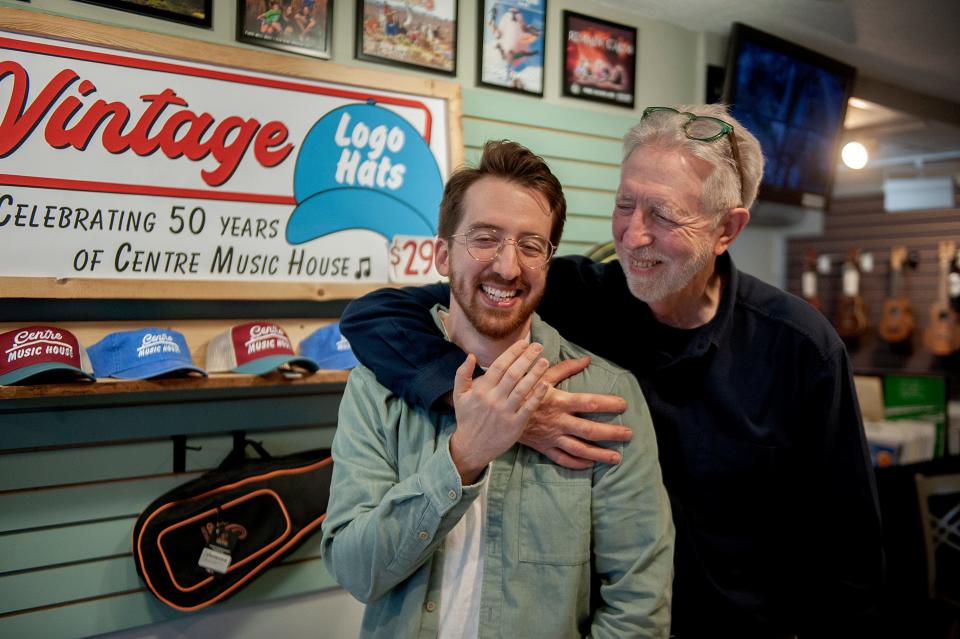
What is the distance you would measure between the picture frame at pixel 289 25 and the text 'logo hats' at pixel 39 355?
122 centimetres

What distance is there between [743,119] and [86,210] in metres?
3.17

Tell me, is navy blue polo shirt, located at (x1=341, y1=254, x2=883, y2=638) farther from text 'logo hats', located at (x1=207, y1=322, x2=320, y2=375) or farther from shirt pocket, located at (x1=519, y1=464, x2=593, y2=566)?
text 'logo hats', located at (x1=207, y1=322, x2=320, y2=375)

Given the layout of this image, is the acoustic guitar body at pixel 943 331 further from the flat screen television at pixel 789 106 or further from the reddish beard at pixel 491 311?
the reddish beard at pixel 491 311

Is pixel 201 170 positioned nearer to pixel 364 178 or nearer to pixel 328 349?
pixel 364 178

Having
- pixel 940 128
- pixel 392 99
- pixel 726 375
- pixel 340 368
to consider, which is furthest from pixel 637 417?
pixel 940 128

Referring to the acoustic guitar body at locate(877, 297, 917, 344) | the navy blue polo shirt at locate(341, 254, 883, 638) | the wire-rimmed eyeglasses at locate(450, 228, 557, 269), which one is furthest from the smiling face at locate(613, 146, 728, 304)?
the acoustic guitar body at locate(877, 297, 917, 344)

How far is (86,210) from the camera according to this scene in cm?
214

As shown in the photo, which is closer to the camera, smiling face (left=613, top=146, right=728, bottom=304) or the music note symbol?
smiling face (left=613, top=146, right=728, bottom=304)

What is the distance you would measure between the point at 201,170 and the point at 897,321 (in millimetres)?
7424

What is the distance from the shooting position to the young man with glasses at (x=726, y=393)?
62.8 inches

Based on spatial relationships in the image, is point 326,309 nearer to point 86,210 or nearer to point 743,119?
point 86,210

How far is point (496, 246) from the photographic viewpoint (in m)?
1.46

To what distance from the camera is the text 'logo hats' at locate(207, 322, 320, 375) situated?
2230 millimetres

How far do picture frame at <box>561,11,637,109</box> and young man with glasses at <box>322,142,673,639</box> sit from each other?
6.28ft
